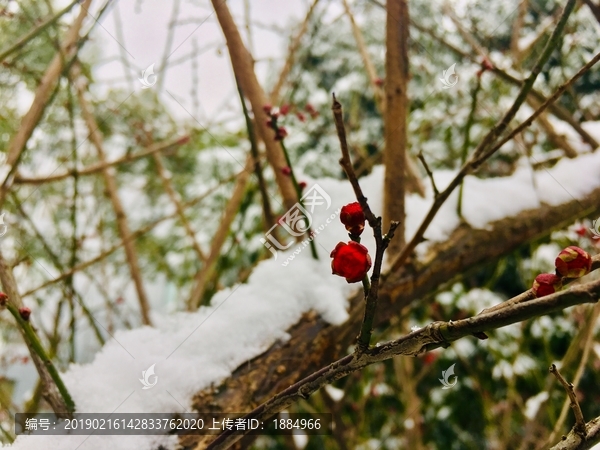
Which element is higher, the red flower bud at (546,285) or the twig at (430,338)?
the red flower bud at (546,285)

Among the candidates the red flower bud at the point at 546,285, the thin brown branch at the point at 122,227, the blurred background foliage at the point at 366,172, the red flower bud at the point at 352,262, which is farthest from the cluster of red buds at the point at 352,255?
the thin brown branch at the point at 122,227

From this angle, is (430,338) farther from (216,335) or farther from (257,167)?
(257,167)

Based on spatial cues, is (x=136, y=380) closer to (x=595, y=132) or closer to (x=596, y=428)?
(x=596, y=428)

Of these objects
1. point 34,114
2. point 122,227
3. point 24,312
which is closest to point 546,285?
point 24,312

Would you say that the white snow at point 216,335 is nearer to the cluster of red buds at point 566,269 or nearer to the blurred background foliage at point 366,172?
the cluster of red buds at point 566,269

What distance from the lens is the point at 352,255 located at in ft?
1.26

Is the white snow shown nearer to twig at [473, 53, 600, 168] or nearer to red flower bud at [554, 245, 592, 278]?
twig at [473, 53, 600, 168]

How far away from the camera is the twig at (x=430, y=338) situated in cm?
31

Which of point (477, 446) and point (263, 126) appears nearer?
point (263, 126)

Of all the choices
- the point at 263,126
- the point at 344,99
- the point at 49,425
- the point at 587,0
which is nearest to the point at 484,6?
the point at 344,99

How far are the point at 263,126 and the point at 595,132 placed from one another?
1.37 metres

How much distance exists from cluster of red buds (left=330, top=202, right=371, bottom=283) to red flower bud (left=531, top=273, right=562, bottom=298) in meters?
0.16

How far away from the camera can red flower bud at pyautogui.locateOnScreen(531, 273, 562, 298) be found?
15.2 inches

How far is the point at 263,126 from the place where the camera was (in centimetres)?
95
